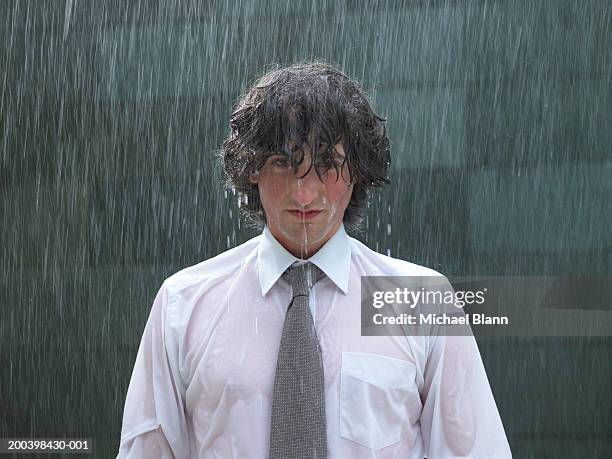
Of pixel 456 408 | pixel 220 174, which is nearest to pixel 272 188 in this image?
pixel 456 408

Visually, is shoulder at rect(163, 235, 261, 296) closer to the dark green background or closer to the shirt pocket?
the shirt pocket

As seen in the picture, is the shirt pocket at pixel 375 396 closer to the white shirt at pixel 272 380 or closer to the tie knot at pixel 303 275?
→ the white shirt at pixel 272 380

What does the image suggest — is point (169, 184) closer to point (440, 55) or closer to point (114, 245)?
point (114, 245)

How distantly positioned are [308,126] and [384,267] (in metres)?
0.37

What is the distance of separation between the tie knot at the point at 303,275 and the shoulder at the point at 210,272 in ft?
0.35

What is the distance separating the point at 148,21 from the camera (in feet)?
13.2

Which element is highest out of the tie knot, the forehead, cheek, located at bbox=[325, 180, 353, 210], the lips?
the forehead

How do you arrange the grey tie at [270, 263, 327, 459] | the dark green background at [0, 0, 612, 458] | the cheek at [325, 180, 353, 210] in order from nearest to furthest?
the grey tie at [270, 263, 327, 459] → the cheek at [325, 180, 353, 210] → the dark green background at [0, 0, 612, 458]

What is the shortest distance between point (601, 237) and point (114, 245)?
6.84ft

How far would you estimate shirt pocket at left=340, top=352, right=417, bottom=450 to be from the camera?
1.79 metres

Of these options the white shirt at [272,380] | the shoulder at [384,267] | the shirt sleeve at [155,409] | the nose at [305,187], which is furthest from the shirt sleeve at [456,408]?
the shirt sleeve at [155,409]

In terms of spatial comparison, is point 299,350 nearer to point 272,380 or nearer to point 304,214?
point 272,380

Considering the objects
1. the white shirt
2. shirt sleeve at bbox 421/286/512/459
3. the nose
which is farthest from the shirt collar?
shirt sleeve at bbox 421/286/512/459

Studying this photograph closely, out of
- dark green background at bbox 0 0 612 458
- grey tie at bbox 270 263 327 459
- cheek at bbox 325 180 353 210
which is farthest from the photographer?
dark green background at bbox 0 0 612 458
